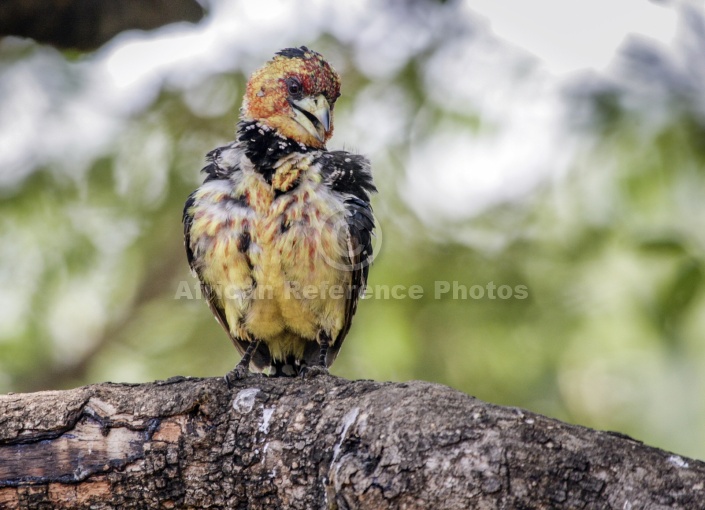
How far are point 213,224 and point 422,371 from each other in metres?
1.61

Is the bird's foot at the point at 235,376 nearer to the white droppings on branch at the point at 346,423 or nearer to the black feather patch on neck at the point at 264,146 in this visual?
the white droppings on branch at the point at 346,423

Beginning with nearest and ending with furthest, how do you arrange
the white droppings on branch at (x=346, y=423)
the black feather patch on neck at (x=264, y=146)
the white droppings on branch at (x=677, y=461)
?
the white droppings on branch at (x=677, y=461)
the white droppings on branch at (x=346, y=423)
the black feather patch on neck at (x=264, y=146)

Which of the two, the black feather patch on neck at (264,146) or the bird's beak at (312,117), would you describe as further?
the bird's beak at (312,117)

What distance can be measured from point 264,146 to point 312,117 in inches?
12.1

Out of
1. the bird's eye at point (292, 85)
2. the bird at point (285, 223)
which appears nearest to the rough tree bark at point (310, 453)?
the bird at point (285, 223)

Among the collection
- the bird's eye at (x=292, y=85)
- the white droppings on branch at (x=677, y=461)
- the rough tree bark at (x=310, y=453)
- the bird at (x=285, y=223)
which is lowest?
the white droppings on branch at (x=677, y=461)

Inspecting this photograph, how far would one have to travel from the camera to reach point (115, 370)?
5000 millimetres

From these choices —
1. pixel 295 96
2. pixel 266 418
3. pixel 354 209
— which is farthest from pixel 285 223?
pixel 266 418

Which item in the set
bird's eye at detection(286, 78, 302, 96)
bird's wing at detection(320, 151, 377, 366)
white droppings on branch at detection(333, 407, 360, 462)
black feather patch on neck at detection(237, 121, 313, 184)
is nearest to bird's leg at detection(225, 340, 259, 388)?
bird's wing at detection(320, 151, 377, 366)

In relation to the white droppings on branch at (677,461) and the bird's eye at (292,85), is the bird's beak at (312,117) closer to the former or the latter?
the bird's eye at (292,85)

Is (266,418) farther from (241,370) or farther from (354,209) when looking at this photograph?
(354,209)

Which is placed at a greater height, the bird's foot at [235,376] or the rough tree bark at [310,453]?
the bird's foot at [235,376]

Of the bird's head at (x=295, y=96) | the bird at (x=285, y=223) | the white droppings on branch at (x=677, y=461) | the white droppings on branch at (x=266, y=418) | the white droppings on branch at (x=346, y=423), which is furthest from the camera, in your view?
the bird's head at (x=295, y=96)

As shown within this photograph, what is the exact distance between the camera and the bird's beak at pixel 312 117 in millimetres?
3717
